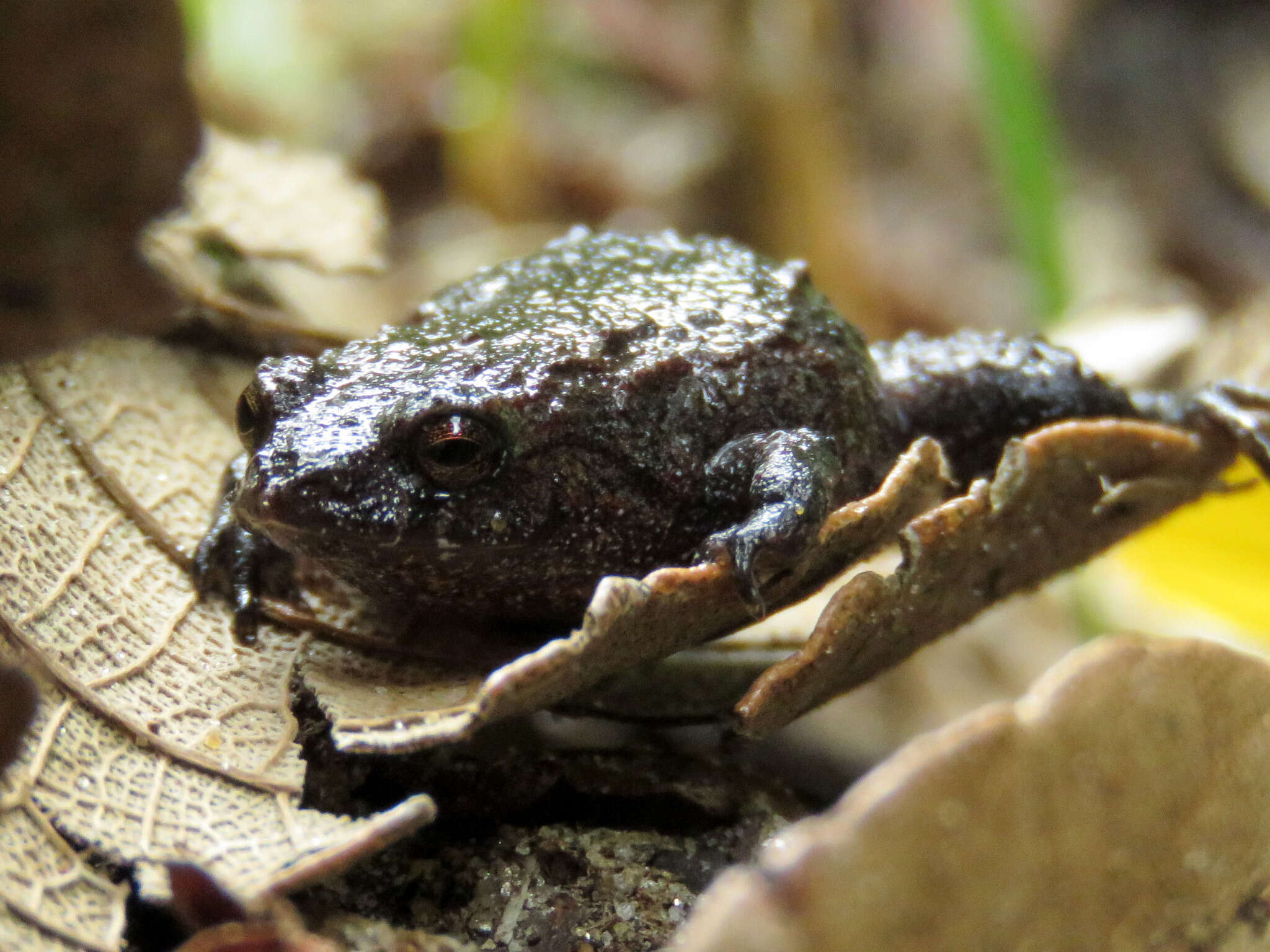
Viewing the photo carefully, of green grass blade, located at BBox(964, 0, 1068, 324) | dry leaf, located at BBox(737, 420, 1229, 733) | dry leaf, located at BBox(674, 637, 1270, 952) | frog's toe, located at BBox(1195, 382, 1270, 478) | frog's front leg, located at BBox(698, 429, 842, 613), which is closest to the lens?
dry leaf, located at BBox(674, 637, 1270, 952)

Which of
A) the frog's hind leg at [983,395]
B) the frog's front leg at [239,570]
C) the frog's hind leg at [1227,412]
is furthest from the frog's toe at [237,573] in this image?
the frog's hind leg at [1227,412]

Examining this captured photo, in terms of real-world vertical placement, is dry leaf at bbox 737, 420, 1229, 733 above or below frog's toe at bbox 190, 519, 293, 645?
above

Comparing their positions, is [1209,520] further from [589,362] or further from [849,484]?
[589,362]

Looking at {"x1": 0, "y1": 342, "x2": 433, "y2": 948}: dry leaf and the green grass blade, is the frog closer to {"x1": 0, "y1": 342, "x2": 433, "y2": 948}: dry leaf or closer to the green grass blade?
{"x1": 0, "y1": 342, "x2": 433, "y2": 948}: dry leaf

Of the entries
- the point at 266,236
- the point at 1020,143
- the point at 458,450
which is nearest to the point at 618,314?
the point at 458,450

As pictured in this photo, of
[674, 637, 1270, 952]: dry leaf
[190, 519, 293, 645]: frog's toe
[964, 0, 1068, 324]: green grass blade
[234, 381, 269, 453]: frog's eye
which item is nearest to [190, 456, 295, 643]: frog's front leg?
[190, 519, 293, 645]: frog's toe

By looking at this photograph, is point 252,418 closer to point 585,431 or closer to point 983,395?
point 585,431

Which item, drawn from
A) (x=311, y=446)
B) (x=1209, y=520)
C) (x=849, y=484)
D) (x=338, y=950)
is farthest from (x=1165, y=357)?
(x=338, y=950)
